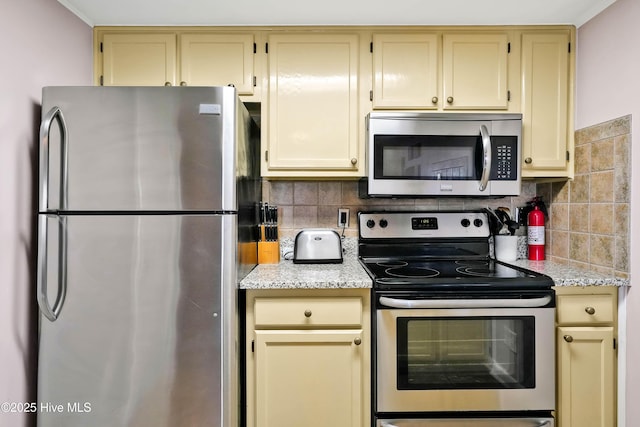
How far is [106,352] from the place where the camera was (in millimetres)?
1434

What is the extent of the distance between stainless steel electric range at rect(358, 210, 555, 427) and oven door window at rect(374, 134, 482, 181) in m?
0.54

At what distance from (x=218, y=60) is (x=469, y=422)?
2.06 m

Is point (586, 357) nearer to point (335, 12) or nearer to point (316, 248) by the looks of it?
point (316, 248)

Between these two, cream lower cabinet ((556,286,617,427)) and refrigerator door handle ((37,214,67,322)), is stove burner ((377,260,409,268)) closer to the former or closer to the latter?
cream lower cabinet ((556,286,617,427))

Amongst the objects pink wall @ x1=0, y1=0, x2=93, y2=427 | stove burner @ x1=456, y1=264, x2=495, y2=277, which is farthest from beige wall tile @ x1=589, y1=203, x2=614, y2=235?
pink wall @ x1=0, y1=0, x2=93, y2=427

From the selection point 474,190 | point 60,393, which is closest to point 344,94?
point 474,190

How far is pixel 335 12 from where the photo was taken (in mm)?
1790

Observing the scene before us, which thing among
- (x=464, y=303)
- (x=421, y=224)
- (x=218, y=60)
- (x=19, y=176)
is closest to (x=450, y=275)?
(x=464, y=303)

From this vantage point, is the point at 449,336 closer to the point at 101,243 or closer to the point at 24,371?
the point at 101,243

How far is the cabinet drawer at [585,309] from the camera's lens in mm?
1613

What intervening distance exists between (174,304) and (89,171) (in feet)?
2.01

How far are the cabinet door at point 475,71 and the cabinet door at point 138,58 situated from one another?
1419 millimetres

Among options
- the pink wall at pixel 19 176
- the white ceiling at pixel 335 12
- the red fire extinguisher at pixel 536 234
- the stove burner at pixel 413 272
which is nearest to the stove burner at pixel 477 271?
the stove burner at pixel 413 272

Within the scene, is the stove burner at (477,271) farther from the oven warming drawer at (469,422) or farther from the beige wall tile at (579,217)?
the oven warming drawer at (469,422)
